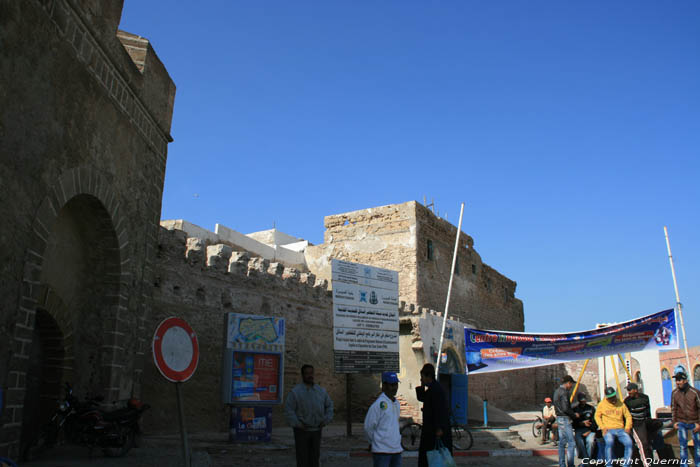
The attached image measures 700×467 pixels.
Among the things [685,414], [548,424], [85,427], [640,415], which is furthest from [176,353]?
[548,424]

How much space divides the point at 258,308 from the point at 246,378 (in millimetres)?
3686

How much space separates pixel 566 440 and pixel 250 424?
4598 mm

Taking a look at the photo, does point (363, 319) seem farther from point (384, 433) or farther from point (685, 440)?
point (384, 433)

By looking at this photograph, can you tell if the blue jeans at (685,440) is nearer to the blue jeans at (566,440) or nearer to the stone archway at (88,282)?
the blue jeans at (566,440)

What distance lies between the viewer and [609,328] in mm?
12664

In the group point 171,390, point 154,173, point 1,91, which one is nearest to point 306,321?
point 171,390

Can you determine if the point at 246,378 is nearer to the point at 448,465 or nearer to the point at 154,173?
the point at 154,173

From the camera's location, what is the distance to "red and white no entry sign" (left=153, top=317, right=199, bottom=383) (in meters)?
4.14

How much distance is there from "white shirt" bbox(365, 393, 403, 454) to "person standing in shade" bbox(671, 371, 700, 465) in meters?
4.03

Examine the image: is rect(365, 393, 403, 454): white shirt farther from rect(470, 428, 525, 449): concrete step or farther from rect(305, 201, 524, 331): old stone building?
rect(305, 201, 524, 331): old stone building

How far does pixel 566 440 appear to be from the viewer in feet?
24.0

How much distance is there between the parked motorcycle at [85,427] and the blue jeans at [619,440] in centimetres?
570

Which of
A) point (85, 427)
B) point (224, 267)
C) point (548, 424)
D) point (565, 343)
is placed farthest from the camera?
point (565, 343)

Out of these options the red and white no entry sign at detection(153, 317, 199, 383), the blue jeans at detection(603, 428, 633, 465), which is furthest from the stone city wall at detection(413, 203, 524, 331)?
the red and white no entry sign at detection(153, 317, 199, 383)
